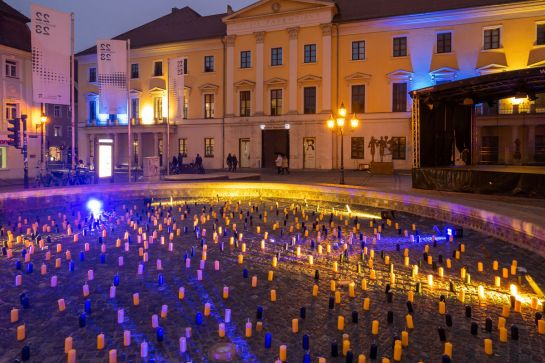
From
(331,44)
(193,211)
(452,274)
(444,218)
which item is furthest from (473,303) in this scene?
(331,44)

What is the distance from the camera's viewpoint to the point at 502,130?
109 ft

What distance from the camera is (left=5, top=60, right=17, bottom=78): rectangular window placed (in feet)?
104

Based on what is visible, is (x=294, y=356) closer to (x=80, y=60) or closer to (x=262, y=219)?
(x=262, y=219)

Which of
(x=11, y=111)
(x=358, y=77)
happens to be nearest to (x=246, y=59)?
(x=358, y=77)

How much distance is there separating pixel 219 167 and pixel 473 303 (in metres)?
35.9

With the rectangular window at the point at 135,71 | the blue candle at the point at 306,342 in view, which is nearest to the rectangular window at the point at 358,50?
the rectangular window at the point at 135,71

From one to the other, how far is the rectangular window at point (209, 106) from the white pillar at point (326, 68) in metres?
11.3

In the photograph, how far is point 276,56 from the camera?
39594 mm

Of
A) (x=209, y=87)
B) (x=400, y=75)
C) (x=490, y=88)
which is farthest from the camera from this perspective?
(x=209, y=87)

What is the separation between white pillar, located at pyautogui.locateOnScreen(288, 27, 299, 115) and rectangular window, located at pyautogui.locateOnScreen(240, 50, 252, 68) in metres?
4.18

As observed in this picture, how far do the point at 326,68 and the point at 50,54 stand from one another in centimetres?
2366

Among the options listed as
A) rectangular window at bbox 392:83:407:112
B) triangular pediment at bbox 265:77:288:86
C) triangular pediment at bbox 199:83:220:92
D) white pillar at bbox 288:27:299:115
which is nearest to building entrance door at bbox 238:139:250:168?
white pillar at bbox 288:27:299:115

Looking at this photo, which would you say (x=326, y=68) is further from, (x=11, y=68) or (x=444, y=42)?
(x=11, y=68)

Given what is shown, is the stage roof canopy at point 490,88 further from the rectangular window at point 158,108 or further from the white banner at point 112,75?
the rectangular window at point 158,108
